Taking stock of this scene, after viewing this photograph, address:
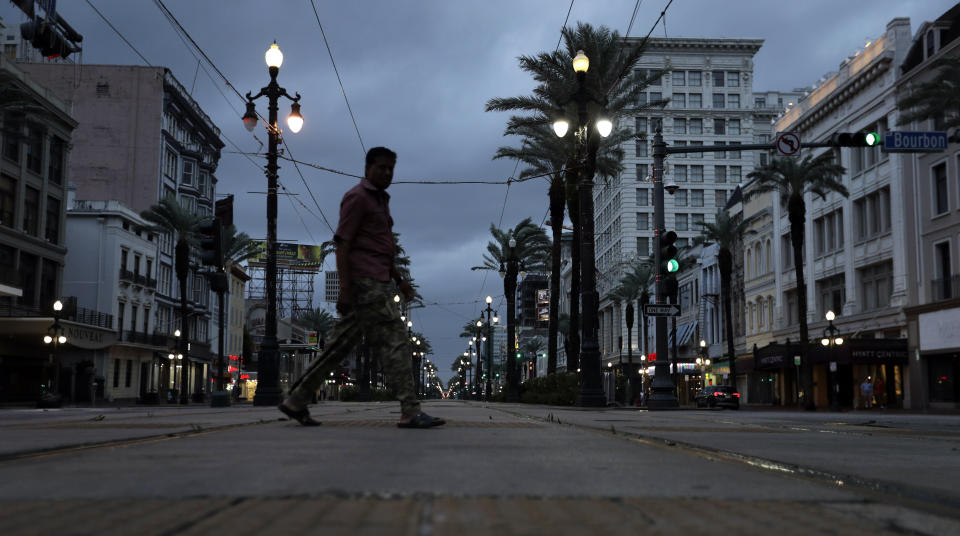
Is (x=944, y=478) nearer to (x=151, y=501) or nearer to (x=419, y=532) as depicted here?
(x=419, y=532)

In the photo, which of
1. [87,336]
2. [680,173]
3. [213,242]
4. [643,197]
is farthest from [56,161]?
[680,173]

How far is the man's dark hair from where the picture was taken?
7570mm

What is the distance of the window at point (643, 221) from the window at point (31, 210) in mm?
62352

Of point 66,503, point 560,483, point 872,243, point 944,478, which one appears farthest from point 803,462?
point 872,243

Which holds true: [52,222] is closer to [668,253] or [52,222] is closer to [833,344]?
[668,253]

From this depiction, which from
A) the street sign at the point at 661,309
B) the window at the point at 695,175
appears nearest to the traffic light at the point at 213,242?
the street sign at the point at 661,309

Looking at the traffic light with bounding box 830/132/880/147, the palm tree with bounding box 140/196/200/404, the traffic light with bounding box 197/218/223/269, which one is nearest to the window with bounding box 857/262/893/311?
the traffic light with bounding box 830/132/880/147

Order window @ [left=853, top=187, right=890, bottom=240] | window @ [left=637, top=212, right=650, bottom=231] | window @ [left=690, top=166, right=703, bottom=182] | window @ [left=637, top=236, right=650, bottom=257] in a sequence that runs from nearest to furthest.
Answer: window @ [left=853, top=187, right=890, bottom=240]
window @ [left=637, top=236, right=650, bottom=257]
window @ [left=637, top=212, right=650, bottom=231]
window @ [left=690, top=166, right=703, bottom=182]

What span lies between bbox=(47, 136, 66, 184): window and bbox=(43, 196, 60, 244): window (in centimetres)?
109

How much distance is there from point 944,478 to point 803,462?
0.76 m

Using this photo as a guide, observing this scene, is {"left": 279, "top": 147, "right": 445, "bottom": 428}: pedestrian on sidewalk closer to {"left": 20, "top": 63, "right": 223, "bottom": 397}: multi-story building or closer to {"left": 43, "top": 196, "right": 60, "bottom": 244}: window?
{"left": 43, "top": 196, "right": 60, "bottom": 244}: window

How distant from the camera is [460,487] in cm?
351

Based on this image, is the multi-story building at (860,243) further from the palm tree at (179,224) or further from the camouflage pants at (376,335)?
the camouflage pants at (376,335)

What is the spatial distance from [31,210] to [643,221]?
63673mm
